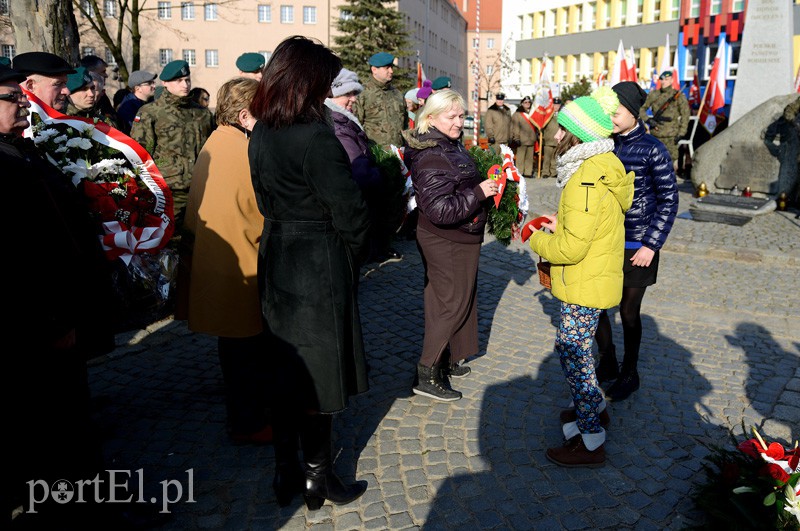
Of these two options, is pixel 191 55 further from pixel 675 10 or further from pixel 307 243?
pixel 307 243

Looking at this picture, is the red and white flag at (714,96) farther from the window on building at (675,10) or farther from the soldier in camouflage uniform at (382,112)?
the window on building at (675,10)

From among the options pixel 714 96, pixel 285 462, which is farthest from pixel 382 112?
pixel 714 96

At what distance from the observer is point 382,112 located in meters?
9.15

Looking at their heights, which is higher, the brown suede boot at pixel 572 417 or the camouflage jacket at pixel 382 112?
the camouflage jacket at pixel 382 112

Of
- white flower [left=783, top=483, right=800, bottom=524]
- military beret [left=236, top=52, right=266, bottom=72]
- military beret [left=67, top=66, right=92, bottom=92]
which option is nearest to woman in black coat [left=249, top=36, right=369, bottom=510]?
white flower [left=783, top=483, right=800, bottom=524]

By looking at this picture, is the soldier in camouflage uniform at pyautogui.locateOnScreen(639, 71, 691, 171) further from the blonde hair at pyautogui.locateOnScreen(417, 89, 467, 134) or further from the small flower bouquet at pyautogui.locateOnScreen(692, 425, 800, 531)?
the small flower bouquet at pyautogui.locateOnScreen(692, 425, 800, 531)

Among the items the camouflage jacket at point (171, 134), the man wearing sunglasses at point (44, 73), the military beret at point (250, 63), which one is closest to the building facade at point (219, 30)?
the camouflage jacket at point (171, 134)

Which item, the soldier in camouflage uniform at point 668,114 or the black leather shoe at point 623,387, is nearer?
the black leather shoe at point 623,387

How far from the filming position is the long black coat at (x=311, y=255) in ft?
9.61

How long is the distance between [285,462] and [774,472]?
2.36 m

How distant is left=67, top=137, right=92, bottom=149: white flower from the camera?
4.64m

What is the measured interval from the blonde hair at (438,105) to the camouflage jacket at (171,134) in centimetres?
326

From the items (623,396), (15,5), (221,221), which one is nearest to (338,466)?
(221,221)

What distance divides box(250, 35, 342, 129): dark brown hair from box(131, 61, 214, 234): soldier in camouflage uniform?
4.08 m
